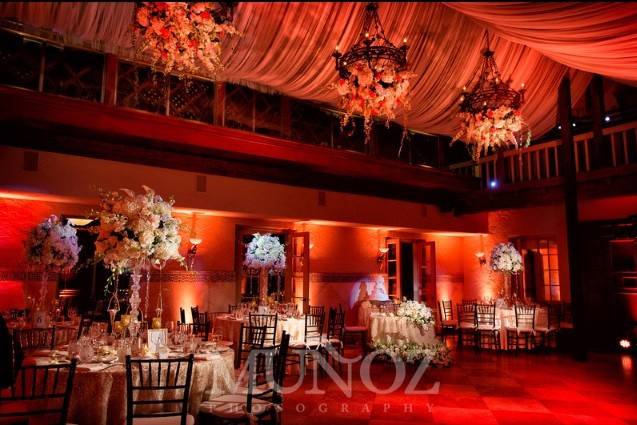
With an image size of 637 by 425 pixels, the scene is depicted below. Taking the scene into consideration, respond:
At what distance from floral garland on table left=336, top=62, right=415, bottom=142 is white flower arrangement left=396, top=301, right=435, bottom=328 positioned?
5111 millimetres

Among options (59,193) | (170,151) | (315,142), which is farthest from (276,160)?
(59,193)

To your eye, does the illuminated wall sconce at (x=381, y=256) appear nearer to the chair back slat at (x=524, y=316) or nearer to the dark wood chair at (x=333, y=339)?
the chair back slat at (x=524, y=316)

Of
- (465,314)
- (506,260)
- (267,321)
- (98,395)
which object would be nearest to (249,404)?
(98,395)

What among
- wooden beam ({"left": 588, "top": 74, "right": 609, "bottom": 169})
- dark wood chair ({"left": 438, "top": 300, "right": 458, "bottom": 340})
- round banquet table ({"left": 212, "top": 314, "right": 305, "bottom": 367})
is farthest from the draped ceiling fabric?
dark wood chair ({"left": 438, "top": 300, "right": 458, "bottom": 340})

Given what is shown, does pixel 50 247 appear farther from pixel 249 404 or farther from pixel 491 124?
pixel 491 124

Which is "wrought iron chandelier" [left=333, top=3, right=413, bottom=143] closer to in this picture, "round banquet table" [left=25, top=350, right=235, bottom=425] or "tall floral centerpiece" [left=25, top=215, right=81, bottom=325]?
"round banquet table" [left=25, top=350, right=235, bottom=425]

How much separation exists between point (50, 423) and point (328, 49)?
3.68m

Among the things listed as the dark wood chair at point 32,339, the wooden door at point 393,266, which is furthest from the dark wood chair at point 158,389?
the wooden door at point 393,266

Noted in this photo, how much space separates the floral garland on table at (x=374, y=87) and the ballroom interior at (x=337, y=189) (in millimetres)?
20

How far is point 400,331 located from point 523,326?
2893 mm

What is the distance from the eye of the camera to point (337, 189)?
10.9 m

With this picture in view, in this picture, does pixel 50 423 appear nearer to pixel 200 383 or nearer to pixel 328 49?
pixel 200 383

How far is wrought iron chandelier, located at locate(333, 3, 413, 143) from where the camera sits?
151 inches

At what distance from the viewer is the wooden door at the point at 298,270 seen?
1022 centimetres
